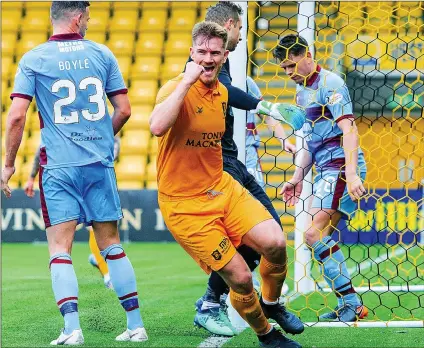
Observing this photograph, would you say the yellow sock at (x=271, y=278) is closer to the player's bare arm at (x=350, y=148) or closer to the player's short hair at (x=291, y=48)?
the player's bare arm at (x=350, y=148)

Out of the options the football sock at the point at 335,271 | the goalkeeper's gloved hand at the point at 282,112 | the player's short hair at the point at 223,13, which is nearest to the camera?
the goalkeeper's gloved hand at the point at 282,112

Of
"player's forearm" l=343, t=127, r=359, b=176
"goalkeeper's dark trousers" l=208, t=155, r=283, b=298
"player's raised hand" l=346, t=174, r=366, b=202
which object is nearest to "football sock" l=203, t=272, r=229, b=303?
"goalkeeper's dark trousers" l=208, t=155, r=283, b=298

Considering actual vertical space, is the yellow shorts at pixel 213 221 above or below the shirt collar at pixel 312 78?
below

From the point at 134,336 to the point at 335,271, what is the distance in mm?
1752

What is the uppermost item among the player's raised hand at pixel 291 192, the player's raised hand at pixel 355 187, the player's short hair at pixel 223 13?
the player's short hair at pixel 223 13

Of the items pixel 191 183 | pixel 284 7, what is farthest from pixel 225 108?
pixel 284 7

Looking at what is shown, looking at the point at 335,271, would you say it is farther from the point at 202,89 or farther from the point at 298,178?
the point at 202,89

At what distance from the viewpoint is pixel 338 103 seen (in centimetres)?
607

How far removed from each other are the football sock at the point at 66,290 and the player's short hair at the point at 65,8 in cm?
134

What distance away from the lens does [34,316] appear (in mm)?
6297

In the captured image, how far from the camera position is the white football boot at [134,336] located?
16.8 ft

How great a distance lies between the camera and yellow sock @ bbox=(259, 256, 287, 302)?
196 inches

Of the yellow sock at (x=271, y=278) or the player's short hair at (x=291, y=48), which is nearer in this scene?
the yellow sock at (x=271, y=278)

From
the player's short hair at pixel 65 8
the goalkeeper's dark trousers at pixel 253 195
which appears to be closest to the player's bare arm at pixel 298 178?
the goalkeeper's dark trousers at pixel 253 195
